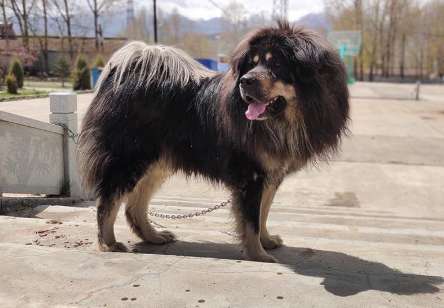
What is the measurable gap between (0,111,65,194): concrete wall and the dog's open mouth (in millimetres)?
2744

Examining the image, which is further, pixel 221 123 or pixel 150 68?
pixel 150 68

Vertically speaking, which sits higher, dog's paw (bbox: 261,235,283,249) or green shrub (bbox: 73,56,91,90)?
green shrub (bbox: 73,56,91,90)

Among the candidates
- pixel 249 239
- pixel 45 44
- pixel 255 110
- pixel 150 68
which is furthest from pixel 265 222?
pixel 45 44

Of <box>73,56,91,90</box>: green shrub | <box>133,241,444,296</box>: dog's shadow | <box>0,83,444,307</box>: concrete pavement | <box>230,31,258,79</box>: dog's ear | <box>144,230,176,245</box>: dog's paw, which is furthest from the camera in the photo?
<box>73,56,91,90</box>: green shrub

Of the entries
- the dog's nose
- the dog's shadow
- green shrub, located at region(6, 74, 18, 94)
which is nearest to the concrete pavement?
the dog's shadow

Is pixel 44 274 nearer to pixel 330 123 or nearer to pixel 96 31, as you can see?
pixel 330 123

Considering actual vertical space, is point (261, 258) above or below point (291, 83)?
below

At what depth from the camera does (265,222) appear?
3.75 m

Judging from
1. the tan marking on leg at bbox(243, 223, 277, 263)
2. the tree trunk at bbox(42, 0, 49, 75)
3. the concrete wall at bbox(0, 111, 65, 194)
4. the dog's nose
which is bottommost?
the tan marking on leg at bbox(243, 223, 277, 263)

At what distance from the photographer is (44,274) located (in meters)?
2.49

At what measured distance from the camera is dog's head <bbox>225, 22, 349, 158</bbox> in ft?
9.48

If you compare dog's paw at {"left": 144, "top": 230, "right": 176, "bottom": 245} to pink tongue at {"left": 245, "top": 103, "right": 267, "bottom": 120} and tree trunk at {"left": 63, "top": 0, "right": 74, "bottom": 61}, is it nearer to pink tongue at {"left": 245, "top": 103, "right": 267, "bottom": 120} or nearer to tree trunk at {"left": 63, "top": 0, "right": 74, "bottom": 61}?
pink tongue at {"left": 245, "top": 103, "right": 267, "bottom": 120}

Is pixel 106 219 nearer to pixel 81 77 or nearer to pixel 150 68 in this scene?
pixel 150 68

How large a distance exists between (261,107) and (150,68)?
108cm
